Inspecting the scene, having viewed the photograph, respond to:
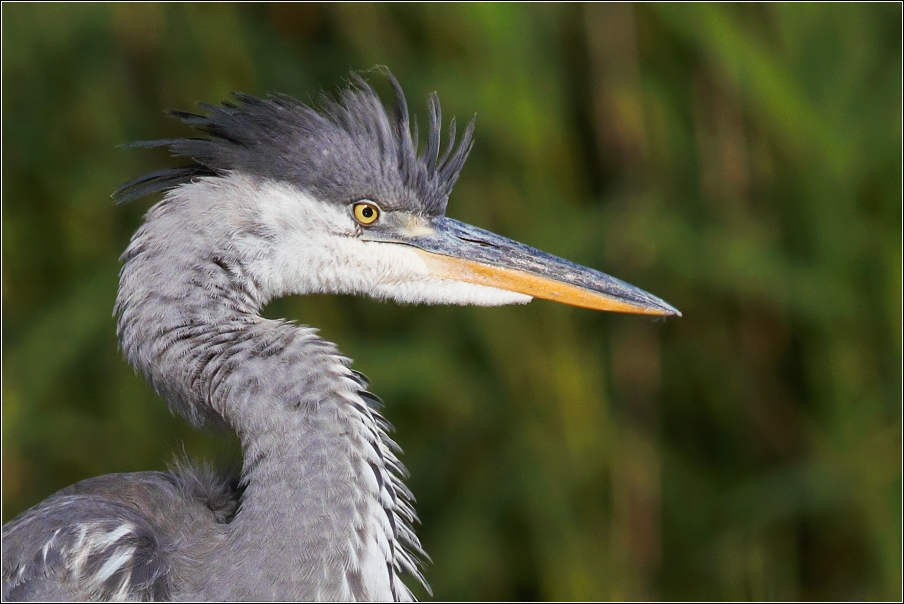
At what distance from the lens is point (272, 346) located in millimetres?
1687

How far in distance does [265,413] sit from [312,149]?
511 mm

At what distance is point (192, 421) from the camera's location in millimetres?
1749

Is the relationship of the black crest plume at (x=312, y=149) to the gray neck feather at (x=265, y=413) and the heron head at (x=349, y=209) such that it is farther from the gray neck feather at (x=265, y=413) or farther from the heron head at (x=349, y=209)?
the gray neck feather at (x=265, y=413)

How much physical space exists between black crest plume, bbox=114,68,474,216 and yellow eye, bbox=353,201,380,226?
0.02 meters

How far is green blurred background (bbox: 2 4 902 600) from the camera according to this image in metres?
3.16

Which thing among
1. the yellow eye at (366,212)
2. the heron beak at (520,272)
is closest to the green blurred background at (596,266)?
the heron beak at (520,272)

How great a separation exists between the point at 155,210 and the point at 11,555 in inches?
24.6

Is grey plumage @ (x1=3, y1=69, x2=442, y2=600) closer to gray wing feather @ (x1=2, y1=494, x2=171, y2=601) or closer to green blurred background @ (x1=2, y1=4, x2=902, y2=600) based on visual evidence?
gray wing feather @ (x1=2, y1=494, x2=171, y2=601)

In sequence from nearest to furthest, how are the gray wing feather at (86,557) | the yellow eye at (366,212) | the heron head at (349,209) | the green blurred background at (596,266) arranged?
1. the gray wing feather at (86,557)
2. the heron head at (349,209)
3. the yellow eye at (366,212)
4. the green blurred background at (596,266)

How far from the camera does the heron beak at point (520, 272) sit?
6.55 feet

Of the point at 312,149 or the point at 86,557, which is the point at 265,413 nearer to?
the point at 86,557

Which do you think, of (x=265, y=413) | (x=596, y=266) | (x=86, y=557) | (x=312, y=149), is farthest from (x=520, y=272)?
(x=596, y=266)

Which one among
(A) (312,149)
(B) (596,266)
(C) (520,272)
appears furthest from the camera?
(B) (596,266)

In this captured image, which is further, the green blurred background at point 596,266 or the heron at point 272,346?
the green blurred background at point 596,266
